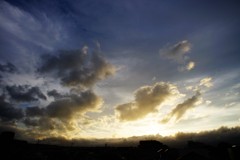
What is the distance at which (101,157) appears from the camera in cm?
3806

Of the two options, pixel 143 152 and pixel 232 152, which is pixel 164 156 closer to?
pixel 143 152

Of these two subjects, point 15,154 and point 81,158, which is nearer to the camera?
point 15,154

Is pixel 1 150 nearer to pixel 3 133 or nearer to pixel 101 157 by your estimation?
pixel 3 133

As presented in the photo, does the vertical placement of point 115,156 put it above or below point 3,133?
below

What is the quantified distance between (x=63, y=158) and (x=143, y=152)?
26980 mm

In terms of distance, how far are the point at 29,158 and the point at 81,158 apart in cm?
982

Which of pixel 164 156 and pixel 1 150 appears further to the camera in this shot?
pixel 164 156

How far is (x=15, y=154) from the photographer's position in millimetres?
30359

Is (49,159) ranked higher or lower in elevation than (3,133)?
lower

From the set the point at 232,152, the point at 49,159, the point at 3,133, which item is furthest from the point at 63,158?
the point at 232,152

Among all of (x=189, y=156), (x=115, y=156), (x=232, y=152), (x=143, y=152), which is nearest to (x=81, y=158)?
(x=115, y=156)

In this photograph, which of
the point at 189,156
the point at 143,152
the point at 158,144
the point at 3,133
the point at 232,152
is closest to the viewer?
the point at 232,152

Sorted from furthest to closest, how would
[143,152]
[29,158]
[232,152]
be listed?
[143,152] < [29,158] < [232,152]

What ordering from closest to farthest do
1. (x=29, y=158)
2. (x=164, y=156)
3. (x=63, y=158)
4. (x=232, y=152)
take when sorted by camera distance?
(x=232, y=152), (x=29, y=158), (x=164, y=156), (x=63, y=158)
